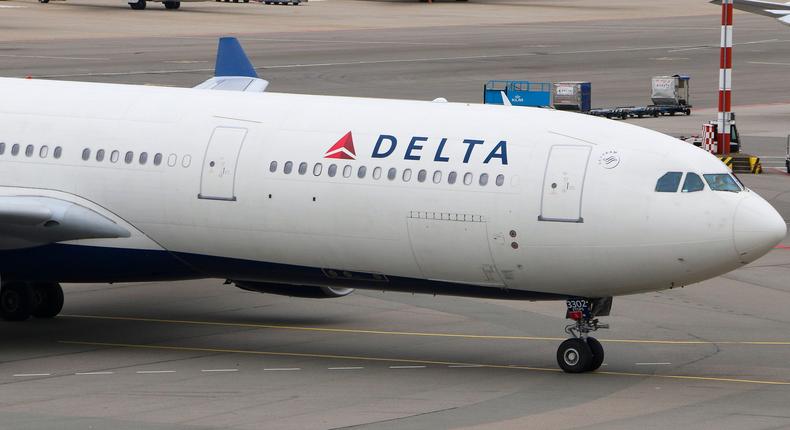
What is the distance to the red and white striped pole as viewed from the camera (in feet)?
164

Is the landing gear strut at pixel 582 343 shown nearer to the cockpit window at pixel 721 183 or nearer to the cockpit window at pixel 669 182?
the cockpit window at pixel 669 182

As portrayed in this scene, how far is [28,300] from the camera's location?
31750 mm

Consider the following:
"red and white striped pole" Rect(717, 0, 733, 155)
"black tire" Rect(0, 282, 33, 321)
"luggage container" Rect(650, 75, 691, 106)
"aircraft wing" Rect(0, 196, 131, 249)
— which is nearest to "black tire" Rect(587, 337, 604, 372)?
"aircraft wing" Rect(0, 196, 131, 249)

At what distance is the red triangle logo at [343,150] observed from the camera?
26.9 meters

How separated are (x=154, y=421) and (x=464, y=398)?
5.01m

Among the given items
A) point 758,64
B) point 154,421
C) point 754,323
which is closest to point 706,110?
point 758,64

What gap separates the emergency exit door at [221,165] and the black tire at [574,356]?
662 cm

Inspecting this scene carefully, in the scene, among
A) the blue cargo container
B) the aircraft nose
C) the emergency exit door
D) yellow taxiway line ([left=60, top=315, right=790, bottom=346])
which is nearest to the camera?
the aircraft nose

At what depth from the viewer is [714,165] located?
83.9 ft

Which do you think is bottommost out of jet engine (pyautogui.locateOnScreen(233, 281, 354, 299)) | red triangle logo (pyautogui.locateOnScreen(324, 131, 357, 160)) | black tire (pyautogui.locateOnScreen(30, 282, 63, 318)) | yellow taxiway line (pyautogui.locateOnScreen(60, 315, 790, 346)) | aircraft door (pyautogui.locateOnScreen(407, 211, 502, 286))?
yellow taxiway line (pyautogui.locateOnScreen(60, 315, 790, 346))

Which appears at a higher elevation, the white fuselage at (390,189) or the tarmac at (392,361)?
the white fuselage at (390,189)

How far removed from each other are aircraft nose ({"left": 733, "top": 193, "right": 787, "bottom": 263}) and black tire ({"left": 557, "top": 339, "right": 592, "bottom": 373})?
10.3 feet

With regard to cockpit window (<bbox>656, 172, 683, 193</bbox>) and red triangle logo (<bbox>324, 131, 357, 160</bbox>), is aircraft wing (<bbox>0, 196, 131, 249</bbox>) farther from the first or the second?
cockpit window (<bbox>656, 172, 683, 193</bbox>)

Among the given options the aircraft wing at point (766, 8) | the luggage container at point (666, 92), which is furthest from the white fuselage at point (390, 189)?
the luggage container at point (666, 92)
